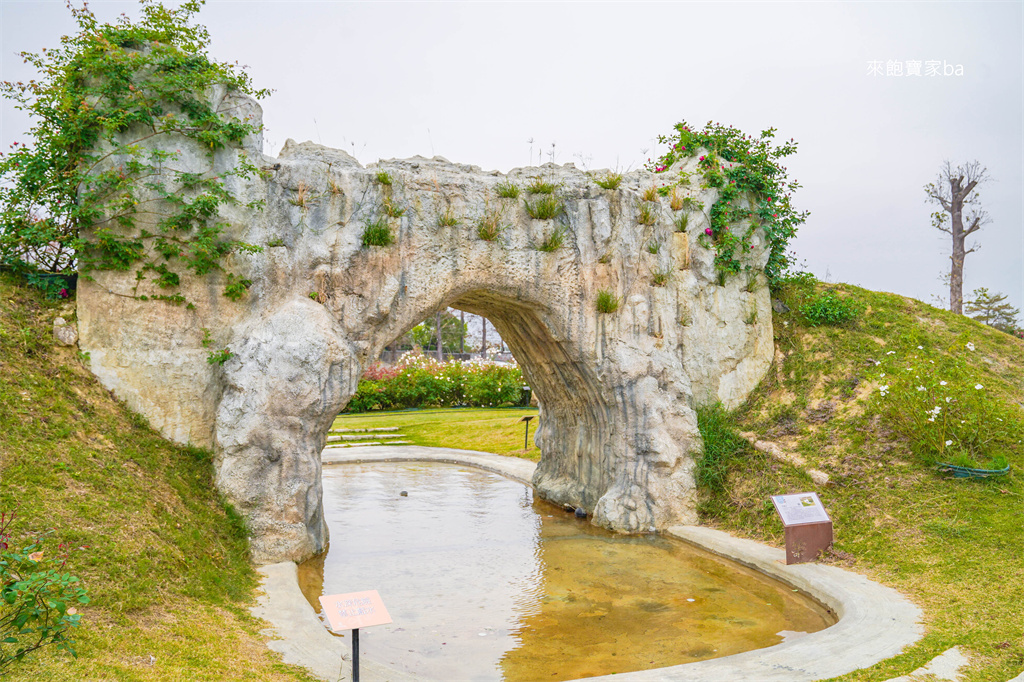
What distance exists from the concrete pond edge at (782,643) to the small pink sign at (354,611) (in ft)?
2.42

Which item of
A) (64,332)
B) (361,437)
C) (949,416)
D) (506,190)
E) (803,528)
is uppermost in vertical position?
(506,190)

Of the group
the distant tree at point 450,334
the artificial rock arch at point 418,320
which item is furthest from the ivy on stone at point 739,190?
the distant tree at point 450,334

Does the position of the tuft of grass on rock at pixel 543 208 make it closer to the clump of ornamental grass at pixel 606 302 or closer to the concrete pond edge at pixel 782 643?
the clump of ornamental grass at pixel 606 302

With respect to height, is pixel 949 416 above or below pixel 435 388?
above

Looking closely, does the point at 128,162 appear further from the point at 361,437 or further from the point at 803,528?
the point at 361,437

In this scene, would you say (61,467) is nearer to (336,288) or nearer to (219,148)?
(336,288)

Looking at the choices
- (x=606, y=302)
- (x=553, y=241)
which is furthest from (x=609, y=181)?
(x=606, y=302)

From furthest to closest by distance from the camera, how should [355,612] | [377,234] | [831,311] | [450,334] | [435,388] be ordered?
[450,334] < [435,388] < [831,311] < [377,234] < [355,612]

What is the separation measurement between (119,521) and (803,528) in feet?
22.9

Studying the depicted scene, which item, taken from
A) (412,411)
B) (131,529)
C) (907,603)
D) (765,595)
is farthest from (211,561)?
(412,411)

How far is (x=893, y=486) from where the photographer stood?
8.48 meters

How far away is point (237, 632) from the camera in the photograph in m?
5.41

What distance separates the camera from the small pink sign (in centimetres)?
438

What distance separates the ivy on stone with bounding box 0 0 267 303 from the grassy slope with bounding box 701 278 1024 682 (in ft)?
25.0
